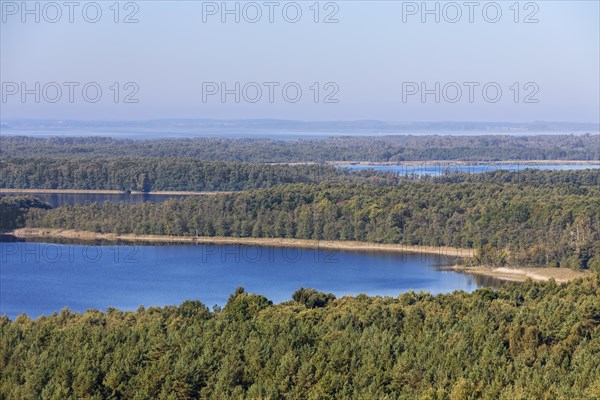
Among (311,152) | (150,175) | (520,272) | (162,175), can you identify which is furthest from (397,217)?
(311,152)

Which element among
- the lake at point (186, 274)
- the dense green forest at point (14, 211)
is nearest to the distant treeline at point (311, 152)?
the dense green forest at point (14, 211)

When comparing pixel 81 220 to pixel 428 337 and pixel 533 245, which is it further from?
pixel 428 337

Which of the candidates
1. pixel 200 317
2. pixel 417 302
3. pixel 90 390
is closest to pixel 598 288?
pixel 417 302

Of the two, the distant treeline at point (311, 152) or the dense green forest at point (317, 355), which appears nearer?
the dense green forest at point (317, 355)

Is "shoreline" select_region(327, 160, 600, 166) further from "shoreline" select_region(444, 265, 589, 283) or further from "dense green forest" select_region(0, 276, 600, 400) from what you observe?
"dense green forest" select_region(0, 276, 600, 400)

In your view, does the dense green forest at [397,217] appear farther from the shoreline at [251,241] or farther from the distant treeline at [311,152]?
the distant treeline at [311,152]
